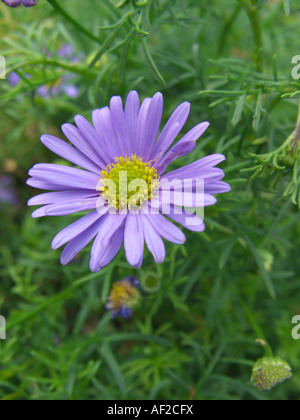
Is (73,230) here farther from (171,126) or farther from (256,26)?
(256,26)

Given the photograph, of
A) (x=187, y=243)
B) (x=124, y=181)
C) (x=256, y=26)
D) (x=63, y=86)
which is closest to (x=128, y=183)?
(x=124, y=181)

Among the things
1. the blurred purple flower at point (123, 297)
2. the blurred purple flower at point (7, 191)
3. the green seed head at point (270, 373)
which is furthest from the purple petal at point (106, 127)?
the blurred purple flower at point (7, 191)

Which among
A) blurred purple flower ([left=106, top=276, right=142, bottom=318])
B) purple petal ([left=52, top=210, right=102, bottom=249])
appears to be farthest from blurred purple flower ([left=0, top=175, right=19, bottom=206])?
purple petal ([left=52, top=210, right=102, bottom=249])

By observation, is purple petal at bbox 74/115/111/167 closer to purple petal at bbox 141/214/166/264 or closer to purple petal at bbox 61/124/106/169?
purple petal at bbox 61/124/106/169

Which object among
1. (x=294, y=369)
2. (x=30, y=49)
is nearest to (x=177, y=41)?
(x=30, y=49)

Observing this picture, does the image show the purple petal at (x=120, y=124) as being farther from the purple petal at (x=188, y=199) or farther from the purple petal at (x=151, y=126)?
the purple petal at (x=188, y=199)

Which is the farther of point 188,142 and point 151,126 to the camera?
point 151,126
